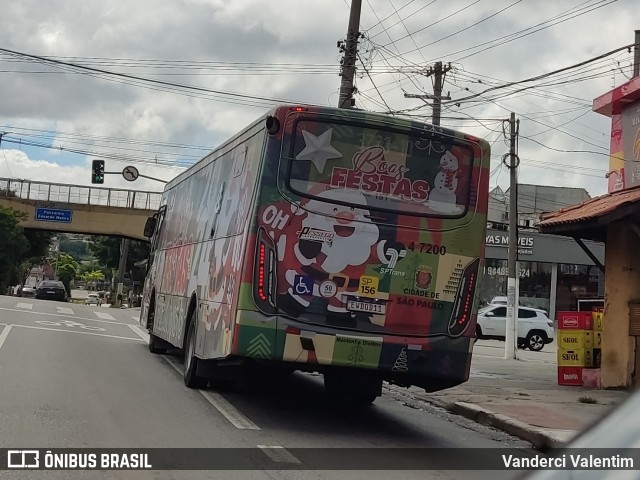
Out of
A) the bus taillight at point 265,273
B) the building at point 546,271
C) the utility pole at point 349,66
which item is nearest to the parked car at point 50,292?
the building at point 546,271

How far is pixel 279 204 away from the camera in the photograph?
8508 millimetres

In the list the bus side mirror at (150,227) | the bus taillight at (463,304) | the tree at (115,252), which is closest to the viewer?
the bus taillight at (463,304)

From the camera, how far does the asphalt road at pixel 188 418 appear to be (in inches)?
281

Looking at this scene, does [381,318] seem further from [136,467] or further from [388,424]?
[136,467]

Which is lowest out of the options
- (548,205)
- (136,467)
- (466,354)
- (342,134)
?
(136,467)

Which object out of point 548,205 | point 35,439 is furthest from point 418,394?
point 548,205

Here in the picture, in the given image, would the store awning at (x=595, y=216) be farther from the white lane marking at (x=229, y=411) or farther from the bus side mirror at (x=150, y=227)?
the bus side mirror at (x=150, y=227)

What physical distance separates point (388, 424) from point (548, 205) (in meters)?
53.1

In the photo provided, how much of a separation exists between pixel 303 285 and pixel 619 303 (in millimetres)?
8225

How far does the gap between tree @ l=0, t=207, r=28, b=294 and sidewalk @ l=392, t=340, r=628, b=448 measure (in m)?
39.7

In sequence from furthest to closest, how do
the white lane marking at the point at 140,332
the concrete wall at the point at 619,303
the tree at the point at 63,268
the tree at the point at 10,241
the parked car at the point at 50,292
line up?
the tree at the point at 63,268, the tree at the point at 10,241, the parked car at the point at 50,292, the white lane marking at the point at 140,332, the concrete wall at the point at 619,303

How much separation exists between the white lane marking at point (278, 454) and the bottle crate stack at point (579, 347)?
9125 millimetres

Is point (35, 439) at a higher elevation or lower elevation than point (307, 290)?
lower

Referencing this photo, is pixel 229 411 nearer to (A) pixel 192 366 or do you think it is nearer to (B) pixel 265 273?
(A) pixel 192 366
